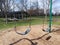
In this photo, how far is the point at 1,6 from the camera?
33.5m

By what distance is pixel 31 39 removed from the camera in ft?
31.3

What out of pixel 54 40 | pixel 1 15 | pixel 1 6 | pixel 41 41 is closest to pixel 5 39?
pixel 41 41

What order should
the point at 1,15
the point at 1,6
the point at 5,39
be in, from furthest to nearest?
the point at 1,15 < the point at 1,6 < the point at 5,39

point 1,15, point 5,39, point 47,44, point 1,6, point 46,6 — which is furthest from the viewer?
point 1,15

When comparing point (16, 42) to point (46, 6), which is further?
point (46, 6)

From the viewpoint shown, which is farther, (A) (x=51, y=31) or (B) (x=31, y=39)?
(A) (x=51, y=31)

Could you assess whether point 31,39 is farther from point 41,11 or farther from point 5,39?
point 41,11

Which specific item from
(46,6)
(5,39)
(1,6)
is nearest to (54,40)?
(5,39)

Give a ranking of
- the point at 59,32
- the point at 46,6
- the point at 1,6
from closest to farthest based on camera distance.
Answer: the point at 59,32 → the point at 46,6 → the point at 1,6

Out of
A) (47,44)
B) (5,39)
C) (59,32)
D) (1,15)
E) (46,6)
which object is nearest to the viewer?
(47,44)

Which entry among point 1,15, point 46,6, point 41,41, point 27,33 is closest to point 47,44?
point 41,41

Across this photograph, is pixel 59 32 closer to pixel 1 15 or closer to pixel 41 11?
pixel 41 11

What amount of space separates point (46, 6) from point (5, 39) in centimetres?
1860

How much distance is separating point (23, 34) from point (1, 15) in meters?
26.8
